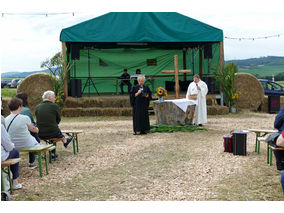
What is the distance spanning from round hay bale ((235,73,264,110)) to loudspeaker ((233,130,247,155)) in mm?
7904

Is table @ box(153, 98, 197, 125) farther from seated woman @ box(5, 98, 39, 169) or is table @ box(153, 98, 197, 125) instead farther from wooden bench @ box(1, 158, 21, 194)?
wooden bench @ box(1, 158, 21, 194)

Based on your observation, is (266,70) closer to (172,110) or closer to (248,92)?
(248,92)

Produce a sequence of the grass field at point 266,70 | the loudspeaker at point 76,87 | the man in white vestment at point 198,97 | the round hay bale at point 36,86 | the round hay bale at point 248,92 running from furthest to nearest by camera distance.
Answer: the grass field at point 266,70, the round hay bale at point 248,92, the round hay bale at point 36,86, the loudspeaker at point 76,87, the man in white vestment at point 198,97

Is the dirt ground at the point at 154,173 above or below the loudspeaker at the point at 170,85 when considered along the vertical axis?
below

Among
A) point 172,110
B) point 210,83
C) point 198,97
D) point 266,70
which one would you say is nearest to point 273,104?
point 210,83

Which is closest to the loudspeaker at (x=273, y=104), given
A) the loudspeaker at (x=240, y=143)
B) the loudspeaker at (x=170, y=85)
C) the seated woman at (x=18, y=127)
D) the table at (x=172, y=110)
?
the loudspeaker at (x=170, y=85)

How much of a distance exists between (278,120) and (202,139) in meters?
3.11

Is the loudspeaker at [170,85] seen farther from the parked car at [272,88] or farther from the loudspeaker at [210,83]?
the parked car at [272,88]

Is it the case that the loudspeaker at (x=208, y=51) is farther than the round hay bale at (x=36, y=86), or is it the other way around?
the round hay bale at (x=36, y=86)

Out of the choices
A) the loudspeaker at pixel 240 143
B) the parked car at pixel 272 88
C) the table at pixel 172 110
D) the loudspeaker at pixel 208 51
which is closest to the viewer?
the loudspeaker at pixel 240 143

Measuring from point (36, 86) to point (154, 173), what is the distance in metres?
Answer: 9.61

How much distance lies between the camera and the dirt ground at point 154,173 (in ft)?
13.7

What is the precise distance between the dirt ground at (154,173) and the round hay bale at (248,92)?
236 inches

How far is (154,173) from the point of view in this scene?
510 centimetres
